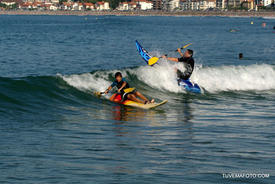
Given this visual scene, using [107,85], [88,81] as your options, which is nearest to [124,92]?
[88,81]

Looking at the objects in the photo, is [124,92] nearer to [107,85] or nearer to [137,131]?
[137,131]

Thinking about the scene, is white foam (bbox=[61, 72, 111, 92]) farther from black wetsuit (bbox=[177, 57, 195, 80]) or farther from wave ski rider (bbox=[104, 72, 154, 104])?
wave ski rider (bbox=[104, 72, 154, 104])

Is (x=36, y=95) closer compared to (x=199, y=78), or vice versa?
(x=36, y=95)

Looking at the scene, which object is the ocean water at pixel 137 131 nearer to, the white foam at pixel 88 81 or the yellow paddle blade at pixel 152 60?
the white foam at pixel 88 81

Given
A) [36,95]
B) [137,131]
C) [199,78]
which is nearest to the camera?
[137,131]

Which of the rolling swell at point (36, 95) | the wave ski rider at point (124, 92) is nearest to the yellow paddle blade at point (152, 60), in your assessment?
the rolling swell at point (36, 95)

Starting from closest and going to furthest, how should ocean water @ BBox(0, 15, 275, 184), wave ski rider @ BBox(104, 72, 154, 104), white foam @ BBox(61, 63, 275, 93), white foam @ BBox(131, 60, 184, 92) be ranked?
ocean water @ BBox(0, 15, 275, 184)
wave ski rider @ BBox(104, 72, 154, 104)
white foam @ BBox(61, 63, 275, 93)
white foam @ BBox(131, 60, 184, 92)

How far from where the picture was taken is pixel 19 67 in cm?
3494

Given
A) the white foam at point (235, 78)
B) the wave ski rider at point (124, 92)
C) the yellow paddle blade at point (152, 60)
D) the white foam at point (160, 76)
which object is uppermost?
the yellow paddle blade at point (152, 60)

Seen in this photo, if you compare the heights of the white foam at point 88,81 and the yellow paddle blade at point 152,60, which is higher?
the yellow paddle blade at point 152,60

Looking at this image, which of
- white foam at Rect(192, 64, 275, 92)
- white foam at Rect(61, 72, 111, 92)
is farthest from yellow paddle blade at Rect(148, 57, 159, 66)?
white foam at Rect(192, 64, 275, 92)

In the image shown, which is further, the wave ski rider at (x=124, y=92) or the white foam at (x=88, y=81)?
the white foam at (x=88, y=81)

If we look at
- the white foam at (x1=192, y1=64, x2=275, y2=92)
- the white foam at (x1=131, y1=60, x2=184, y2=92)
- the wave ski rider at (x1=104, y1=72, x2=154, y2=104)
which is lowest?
the white foam at (x1=192, y1=64, x2=275, y2=92)

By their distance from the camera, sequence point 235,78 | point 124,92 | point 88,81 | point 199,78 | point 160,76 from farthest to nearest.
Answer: point 235,78 → point 199,78 → point 160,76 → point 88,81 → point 124,92
